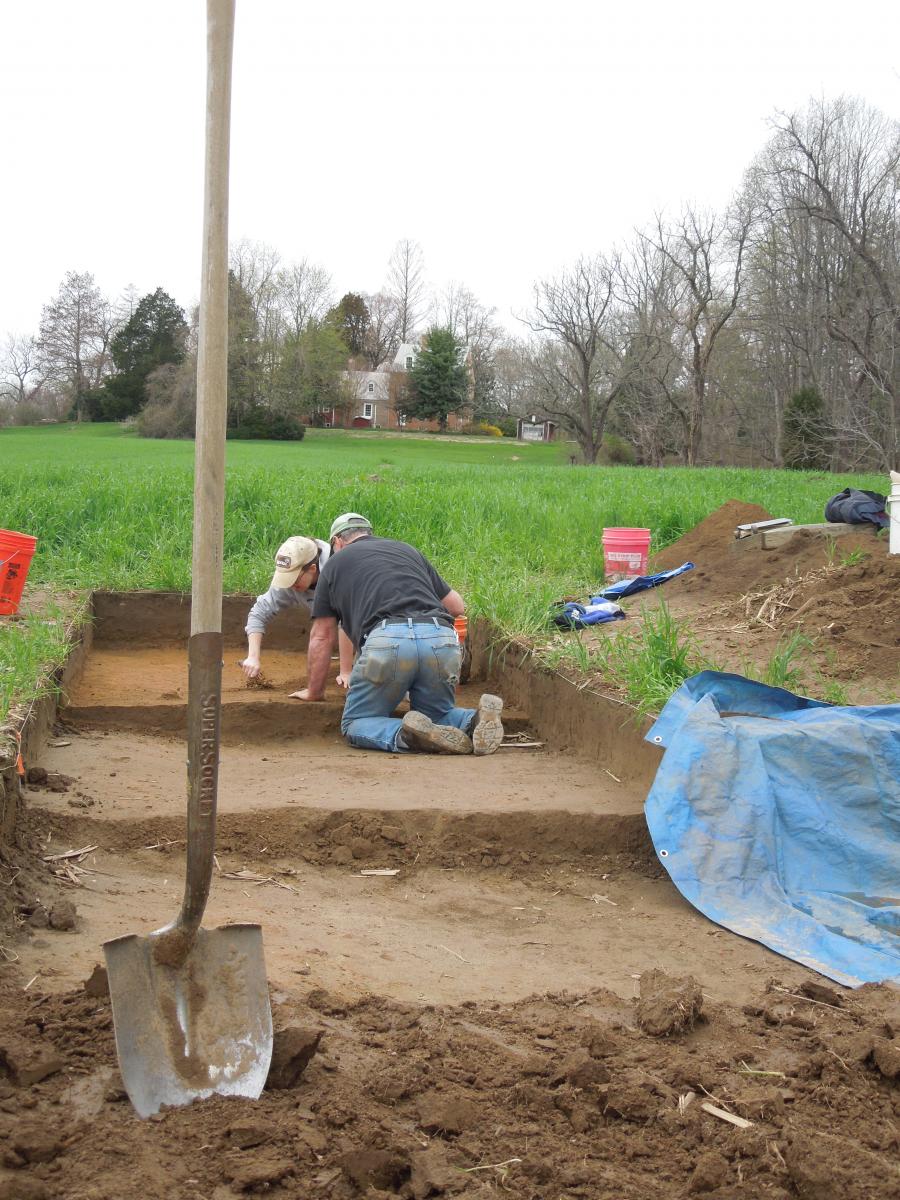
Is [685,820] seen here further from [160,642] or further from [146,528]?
[146,528]

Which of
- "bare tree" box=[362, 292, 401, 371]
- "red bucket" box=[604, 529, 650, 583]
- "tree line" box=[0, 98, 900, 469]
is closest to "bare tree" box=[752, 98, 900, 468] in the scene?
"tree line" box=[0, 98, 900, 469]

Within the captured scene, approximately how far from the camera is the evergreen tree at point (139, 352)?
59406 mm

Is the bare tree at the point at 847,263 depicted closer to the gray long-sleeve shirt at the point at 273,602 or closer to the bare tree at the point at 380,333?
the gray long-sleeve shirt at the point at 273,602

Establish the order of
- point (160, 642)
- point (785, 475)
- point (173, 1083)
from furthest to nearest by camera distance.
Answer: point (785, 475) < point (160, 642) < point (173, 1083)

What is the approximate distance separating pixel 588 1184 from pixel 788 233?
123 feet

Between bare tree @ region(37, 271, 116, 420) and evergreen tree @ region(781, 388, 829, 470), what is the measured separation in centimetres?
4265

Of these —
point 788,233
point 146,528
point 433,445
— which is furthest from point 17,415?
point 146,528

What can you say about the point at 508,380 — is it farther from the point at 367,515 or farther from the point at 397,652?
the point at 397,652

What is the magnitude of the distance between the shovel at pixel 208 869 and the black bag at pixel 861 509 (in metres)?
7.36

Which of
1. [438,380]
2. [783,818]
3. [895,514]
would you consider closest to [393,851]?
[783,818]

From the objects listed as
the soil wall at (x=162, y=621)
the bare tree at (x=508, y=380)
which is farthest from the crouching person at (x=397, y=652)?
the bare tree at (x=508, y=380)

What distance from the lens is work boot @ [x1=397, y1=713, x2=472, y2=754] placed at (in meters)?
5.35

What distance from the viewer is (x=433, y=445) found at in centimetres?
5778

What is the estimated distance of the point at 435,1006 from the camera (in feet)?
8.91
